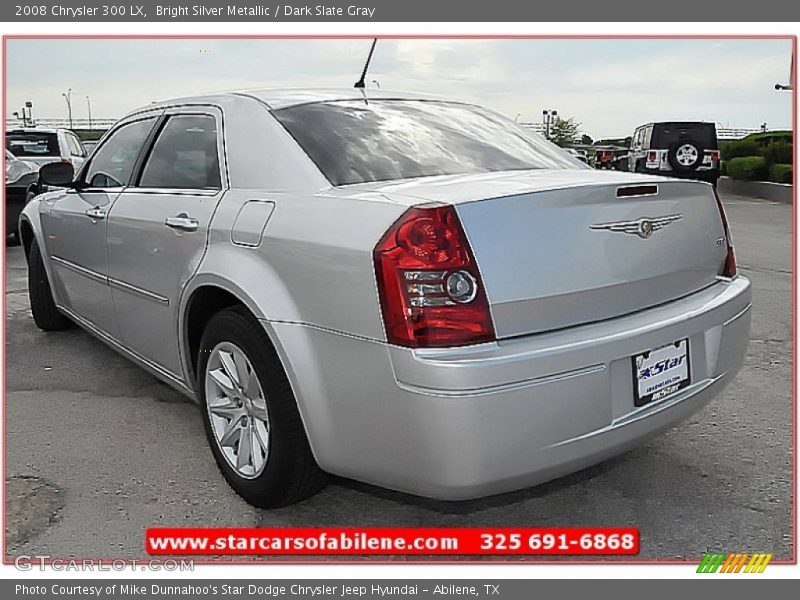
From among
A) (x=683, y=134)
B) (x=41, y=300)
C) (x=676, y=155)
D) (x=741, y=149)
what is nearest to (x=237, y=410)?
(x=41, y=300)

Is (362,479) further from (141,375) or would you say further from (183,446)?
(141,375)

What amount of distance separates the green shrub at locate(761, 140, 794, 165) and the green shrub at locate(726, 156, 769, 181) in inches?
6.4

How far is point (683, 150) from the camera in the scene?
63.9 feet

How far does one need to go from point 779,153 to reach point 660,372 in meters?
19.5

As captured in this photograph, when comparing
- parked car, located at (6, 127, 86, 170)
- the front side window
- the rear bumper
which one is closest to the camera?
the rear bumper

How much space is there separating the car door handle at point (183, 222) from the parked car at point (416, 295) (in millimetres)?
17

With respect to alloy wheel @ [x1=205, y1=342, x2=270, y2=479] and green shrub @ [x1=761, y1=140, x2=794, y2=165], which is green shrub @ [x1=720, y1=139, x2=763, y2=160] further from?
alloy wheel @ [x1=205, y1=342, x2=270, y2=479]

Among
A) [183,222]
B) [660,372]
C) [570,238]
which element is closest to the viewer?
[570,238]

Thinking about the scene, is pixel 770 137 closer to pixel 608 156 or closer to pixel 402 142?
pixel 608 156

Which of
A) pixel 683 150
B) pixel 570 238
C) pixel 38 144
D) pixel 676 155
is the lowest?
pixel 570 238

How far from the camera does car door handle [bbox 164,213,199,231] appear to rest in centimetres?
331

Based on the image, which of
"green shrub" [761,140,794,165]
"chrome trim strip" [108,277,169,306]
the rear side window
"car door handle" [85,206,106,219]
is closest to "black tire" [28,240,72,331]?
"car door handle" [85,206,106,219]

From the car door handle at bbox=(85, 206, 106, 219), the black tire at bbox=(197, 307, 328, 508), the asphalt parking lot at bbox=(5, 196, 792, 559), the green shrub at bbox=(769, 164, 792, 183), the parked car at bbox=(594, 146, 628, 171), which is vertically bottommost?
the asphalt parking lot at bbox=(5, 196, 792, 559)

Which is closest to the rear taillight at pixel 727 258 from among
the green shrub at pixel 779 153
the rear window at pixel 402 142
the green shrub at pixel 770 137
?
the rear window at pixel 402 142
